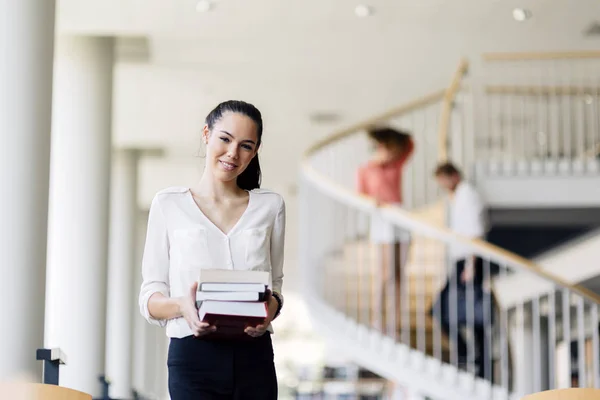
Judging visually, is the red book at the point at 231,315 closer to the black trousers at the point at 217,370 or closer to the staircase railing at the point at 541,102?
the black trousers at the point at 217,370

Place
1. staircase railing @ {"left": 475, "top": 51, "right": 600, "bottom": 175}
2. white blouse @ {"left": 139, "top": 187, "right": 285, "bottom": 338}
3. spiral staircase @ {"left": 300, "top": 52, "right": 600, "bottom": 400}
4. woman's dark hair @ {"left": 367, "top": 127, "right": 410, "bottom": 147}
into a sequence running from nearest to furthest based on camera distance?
white blouse @ {"left": 139, "top": 187, "right": 285, "bottom": 338}
spiral staircase @ {"left": 300, "top": 52, "right": 600, "bottom": 400}
woman's dark hair @ {"left": 367, "top": 127, "right": 410, "bottom": 147}
staircase railing @ {"left": 475, "top": 51, "right": 600, "bottom": 175}

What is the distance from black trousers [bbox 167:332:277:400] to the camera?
233cm

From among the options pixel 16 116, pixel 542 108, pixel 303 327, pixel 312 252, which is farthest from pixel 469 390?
pixel 303 327

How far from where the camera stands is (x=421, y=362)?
282 inches

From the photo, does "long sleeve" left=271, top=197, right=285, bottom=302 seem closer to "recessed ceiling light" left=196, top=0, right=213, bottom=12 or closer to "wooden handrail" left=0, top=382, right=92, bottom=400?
"wooden handrail" left=0, top=382, right=92, bottom=400

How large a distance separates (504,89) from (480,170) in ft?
3.32

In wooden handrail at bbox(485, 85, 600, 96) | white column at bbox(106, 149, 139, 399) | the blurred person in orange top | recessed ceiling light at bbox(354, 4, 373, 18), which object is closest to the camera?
the blurred person in orange top

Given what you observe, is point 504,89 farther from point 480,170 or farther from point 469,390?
point 469,390

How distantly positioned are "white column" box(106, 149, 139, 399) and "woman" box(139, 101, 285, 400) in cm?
998

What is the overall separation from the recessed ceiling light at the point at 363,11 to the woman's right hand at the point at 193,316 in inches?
233

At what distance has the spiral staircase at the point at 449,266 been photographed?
22.7 feet

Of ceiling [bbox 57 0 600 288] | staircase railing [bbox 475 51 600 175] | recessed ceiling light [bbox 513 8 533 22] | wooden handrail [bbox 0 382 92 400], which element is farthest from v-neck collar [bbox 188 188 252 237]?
staircase railing [bbox 475 51 600 175]

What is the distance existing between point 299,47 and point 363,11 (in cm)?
119

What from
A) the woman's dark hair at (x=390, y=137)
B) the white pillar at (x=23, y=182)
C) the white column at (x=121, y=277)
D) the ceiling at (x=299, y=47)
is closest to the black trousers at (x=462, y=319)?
the woman's dark hair at (x=390, y=137)
